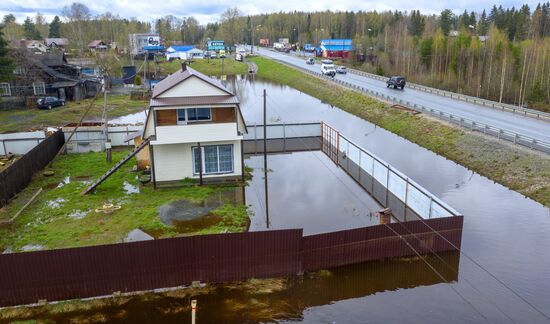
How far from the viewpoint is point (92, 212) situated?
21.3 meters

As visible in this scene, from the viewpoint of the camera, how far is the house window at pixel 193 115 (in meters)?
24.4

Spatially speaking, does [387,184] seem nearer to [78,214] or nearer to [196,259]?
[196,259]

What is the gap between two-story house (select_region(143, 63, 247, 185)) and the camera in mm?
24016

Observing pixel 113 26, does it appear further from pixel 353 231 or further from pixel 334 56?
pixel 353 231

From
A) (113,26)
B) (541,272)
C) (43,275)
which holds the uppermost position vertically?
(113,26)

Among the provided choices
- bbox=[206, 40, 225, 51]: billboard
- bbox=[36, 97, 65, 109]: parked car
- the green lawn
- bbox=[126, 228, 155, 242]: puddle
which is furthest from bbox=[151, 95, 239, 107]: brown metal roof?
bbox=[206, 40, 225, 51]: billboard

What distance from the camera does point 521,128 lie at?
1336 inches

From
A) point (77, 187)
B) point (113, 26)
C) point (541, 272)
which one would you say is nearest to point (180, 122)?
point (77, 187)

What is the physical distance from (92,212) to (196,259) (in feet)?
30.5

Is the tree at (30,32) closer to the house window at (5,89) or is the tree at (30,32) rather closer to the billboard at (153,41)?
the billboard at (153,41)

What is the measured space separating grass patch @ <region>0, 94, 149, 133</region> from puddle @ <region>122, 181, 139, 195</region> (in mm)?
20009

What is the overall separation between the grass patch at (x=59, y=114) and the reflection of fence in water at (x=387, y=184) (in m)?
28.7

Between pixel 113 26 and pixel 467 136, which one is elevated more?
pixel 113 26

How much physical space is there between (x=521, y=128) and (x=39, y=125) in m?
42.9
